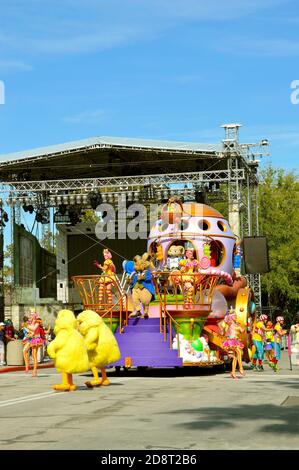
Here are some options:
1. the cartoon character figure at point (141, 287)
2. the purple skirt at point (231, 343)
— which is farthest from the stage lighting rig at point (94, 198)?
the purple skirt at point (231, 343)

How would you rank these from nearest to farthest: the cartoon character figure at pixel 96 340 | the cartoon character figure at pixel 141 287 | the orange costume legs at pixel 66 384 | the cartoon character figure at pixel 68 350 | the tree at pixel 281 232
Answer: the cartoon character figure at pixel 68 350 < the orange costume legs at pixel 66 384 < the cartoon character figure at pixel 96 340 < the cartoon character figure at pixel 141 287 < the tree at pixel 281 232

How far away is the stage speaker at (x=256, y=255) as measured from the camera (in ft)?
36.4

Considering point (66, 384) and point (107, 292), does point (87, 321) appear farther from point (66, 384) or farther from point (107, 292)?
point (107, 292)

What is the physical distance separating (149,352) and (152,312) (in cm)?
156

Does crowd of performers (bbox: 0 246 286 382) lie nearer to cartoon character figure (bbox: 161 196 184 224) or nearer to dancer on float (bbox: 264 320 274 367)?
dancer on float (bbox: 264 320 274 367)

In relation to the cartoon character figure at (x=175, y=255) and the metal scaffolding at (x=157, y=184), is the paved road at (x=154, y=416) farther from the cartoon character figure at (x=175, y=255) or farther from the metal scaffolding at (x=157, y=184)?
the metal scaffolding at (x=157, y=184)

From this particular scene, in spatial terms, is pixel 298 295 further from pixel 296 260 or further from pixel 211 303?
pixel 211 303

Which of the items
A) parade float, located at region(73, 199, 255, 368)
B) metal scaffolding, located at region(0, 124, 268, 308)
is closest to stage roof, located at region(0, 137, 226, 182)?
metal scaffolding, located at region(0, 124, 268, 308)

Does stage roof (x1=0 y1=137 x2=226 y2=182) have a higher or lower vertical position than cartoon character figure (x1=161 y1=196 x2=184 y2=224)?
higher

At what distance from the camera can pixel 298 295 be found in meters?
54.1

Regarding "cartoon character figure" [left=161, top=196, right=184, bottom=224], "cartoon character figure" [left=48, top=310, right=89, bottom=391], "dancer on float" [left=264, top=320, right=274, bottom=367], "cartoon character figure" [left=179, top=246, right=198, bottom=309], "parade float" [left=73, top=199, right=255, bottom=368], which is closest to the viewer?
"cartoon character figure" [left=48, top=310, right=89, bottom=391]

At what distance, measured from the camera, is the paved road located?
8742mm

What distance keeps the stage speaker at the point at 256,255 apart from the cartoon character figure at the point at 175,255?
1140cm

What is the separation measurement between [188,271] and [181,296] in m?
0.65
